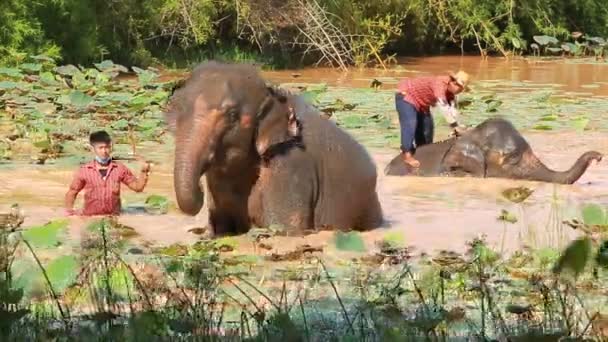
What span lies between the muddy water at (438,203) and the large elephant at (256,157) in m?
0.29

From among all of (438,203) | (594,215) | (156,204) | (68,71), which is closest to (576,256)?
(594,215)

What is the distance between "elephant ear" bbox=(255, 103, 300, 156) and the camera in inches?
332

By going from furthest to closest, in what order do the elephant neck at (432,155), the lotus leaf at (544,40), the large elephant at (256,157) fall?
the lotus leaf at (544,40), the elephant neck at (432,155), the large elephant at (256,157)

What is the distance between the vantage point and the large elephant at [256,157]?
8148mm

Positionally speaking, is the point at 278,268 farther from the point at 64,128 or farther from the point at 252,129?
the point at 64,128

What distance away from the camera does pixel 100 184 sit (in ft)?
31.5

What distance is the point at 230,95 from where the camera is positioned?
8.27m

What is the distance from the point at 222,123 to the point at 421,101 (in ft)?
16.9

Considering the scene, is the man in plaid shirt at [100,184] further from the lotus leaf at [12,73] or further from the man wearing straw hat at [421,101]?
the lotus leaf at [12,73]

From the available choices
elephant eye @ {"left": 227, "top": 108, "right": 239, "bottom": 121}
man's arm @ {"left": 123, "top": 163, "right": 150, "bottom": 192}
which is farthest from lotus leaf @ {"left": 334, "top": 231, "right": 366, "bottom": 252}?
man's arm @ {"left": 123, "top": 163, "right": 150, "bottom": 192}

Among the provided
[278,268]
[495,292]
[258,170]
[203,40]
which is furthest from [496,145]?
[203,40]

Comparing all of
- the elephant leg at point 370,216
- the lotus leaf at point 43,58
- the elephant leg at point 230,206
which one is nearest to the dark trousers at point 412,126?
the elephant leg at point 370,216

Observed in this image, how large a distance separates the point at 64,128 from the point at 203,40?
13519mm

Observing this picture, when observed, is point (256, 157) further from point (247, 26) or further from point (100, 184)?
point (247, 26)
